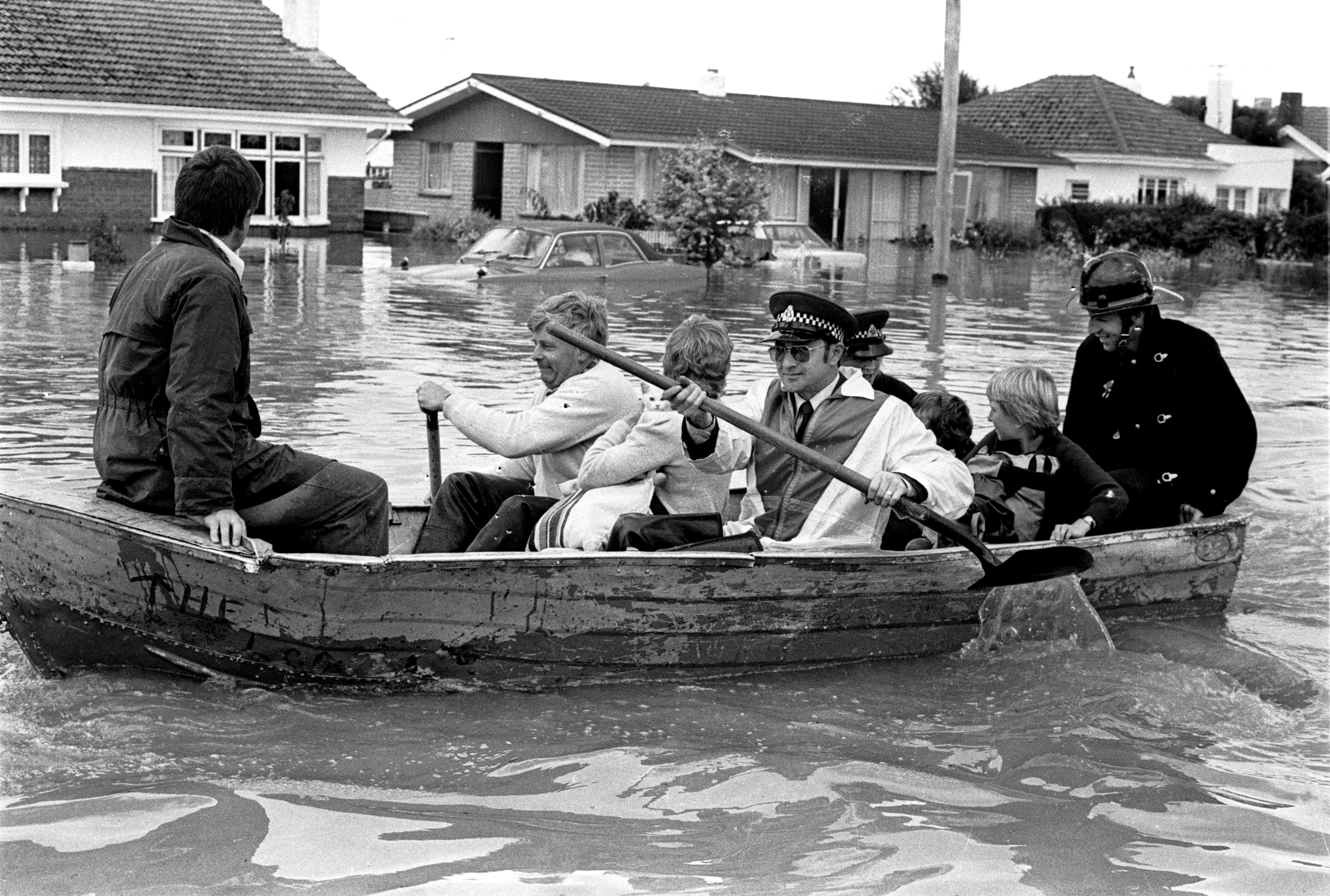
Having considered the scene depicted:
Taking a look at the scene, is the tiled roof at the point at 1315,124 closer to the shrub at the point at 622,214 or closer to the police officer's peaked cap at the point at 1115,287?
the shrub at the point at 622,214

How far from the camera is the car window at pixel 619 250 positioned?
21.3 m

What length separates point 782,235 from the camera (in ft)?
92.9

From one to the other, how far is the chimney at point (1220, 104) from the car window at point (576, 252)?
116 feet

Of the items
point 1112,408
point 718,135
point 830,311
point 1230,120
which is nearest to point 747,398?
point 830,311

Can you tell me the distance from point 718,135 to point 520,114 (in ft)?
14.8

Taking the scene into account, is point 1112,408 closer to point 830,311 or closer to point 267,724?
point 830,311

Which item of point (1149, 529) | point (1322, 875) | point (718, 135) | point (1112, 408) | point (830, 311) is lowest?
point (1322, 875)

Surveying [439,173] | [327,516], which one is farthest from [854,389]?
[439,173]

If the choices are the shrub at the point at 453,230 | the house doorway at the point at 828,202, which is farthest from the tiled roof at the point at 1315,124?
the shrub at the point at 453,230

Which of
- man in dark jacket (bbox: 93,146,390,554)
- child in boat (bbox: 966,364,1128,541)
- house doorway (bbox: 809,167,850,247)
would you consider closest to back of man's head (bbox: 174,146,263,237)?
man in dark jacket (bbox: 93,146,390,554)

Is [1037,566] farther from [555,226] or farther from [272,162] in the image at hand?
Answer: [272,162]

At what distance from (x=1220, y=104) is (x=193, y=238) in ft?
170

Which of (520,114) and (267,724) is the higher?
(520,114)

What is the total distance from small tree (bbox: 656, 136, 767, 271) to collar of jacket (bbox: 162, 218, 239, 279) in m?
19.7
